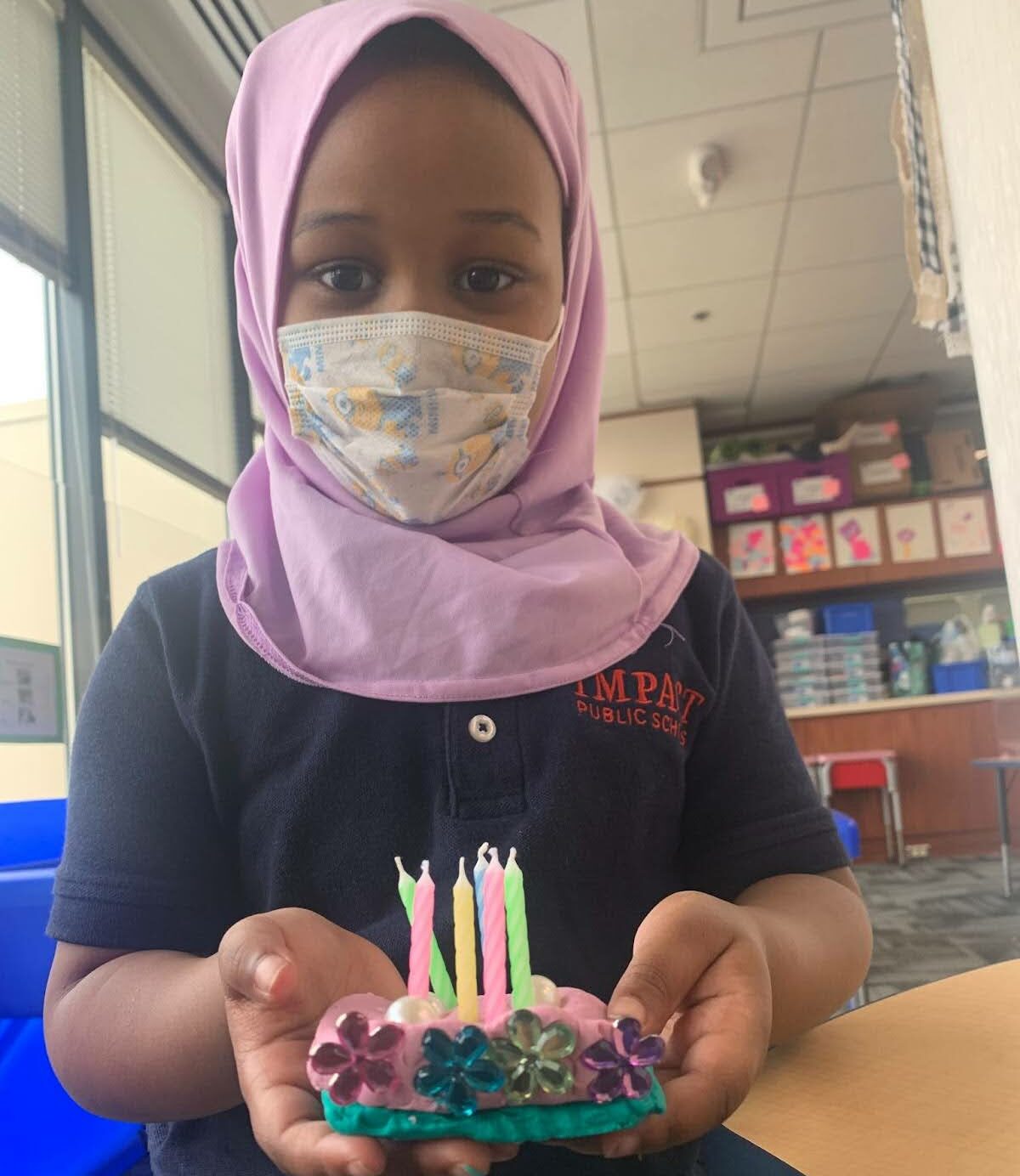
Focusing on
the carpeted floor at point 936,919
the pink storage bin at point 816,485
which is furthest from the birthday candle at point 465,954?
the pink storage bin at point 816,485

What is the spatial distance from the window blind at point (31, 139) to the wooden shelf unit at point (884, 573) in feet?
11.0

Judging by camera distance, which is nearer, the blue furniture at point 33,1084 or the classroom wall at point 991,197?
the classroom wall at point 991,197

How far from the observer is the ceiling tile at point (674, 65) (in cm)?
230

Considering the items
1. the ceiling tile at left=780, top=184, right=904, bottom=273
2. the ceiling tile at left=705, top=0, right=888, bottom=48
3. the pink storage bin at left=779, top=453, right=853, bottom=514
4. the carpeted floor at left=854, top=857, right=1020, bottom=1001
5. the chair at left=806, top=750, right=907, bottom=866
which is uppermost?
the ceiling tile at left=705, top=0, right=888, bottom=48

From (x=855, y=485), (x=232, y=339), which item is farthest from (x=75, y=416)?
(x=855, y=485)

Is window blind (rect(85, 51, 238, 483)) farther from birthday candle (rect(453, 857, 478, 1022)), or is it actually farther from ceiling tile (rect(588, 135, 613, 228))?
birthday candle (rect(453, 857, 478, 1022))

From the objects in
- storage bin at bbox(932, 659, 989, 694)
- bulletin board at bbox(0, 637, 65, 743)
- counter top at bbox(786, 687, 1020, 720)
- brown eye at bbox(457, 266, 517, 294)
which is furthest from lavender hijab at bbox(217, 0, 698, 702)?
storage bin at bbox(932, 659, 989, 694)

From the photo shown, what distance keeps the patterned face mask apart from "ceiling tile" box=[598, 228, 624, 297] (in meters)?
2.65

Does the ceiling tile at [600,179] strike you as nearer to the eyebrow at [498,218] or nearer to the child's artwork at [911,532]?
the eyebrow at [498,218]

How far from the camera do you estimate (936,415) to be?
500 cm

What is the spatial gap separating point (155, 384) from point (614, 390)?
2.63 meters

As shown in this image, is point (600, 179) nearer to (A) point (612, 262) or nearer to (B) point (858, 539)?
(A) point (612, 262)

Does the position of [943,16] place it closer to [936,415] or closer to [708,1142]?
[708,1142]

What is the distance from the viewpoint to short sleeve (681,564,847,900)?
63 cm
